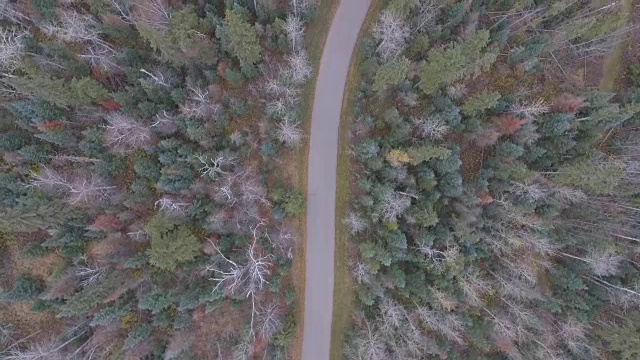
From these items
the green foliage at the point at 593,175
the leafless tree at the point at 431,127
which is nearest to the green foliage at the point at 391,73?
the leafless tree at the point at 431,127

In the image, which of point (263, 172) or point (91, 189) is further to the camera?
point (263, 172)

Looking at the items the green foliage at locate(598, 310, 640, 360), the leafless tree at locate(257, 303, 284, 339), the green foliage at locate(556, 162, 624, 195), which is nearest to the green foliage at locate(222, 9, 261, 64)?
the leafless tree at locate(257, 303, 284, 339)

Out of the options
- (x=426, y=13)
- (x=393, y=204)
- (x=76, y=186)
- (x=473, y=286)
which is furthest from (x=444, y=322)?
(x=76, y=186)

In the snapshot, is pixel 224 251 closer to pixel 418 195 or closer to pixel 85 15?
pixel 418 195

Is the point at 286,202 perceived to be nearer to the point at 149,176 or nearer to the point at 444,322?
the point at 149,176

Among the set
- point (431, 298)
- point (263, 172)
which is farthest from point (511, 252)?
point (263, 172)

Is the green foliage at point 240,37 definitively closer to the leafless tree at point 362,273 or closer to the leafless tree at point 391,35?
the leafless tree at point 391,35
